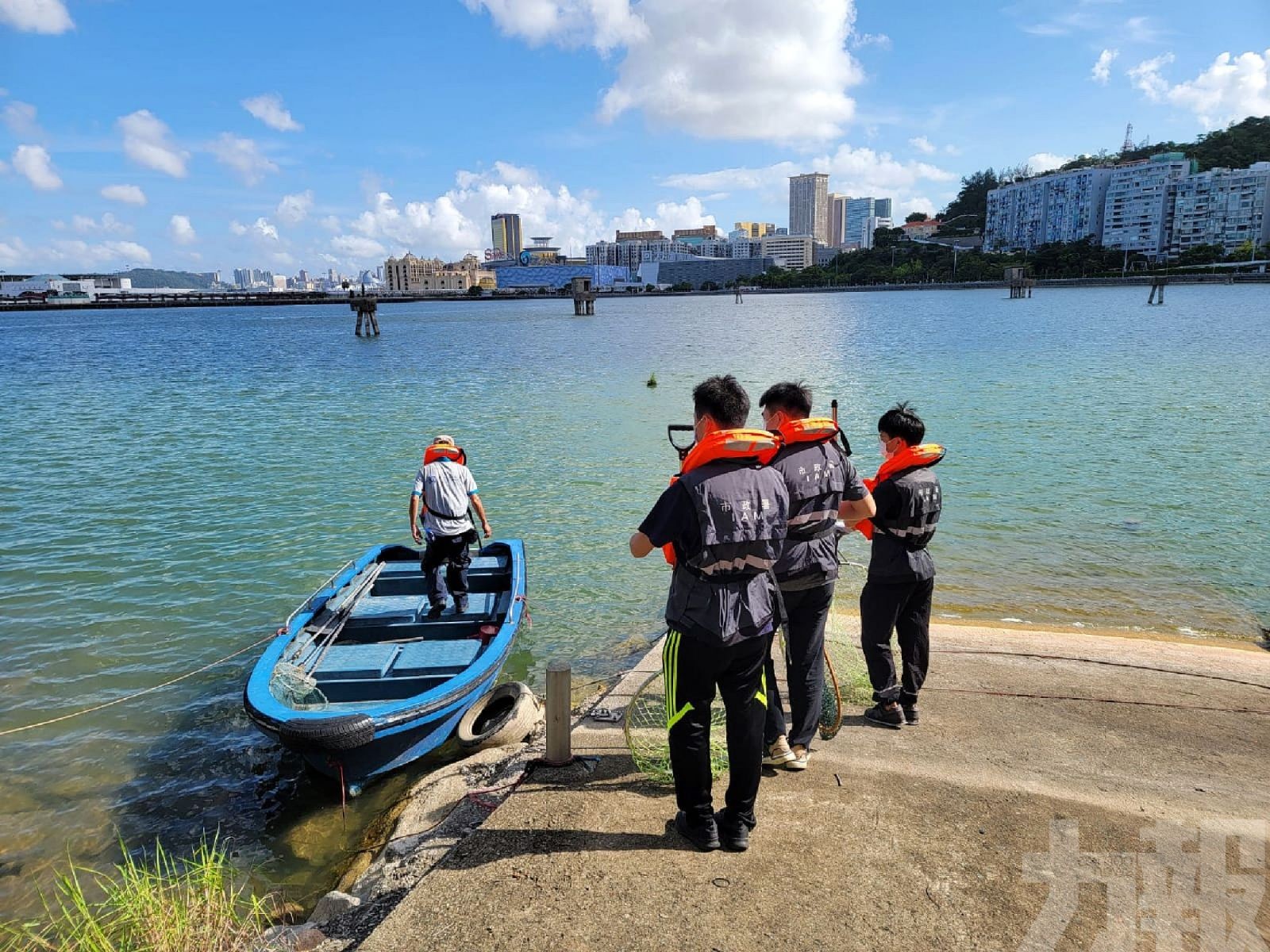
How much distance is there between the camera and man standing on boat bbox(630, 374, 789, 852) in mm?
3578

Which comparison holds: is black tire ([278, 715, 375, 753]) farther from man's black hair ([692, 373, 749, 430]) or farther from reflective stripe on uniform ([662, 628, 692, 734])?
man's black hair ([692, 373, 749, 430])

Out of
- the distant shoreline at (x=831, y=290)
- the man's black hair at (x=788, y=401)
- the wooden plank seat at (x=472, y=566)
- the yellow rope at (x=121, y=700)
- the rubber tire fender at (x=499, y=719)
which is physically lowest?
the yellow rope at (x=121, y=700)

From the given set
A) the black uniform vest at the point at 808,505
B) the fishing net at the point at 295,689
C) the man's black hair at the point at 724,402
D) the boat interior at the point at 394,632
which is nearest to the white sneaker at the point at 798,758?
the black uniform vest at the point at 808,505

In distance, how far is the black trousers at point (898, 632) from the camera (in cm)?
513

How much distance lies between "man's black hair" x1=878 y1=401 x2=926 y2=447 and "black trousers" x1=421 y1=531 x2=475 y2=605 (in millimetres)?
4669

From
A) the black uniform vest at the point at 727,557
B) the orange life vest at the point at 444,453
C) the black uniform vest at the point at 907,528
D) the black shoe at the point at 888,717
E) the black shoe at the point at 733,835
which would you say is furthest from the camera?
the orange life vest at the point at 444,453

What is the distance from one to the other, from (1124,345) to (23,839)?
54560 millimetres

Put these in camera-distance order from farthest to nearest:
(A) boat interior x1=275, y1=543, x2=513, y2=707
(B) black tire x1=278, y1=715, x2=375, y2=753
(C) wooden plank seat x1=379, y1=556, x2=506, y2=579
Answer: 1. (C) wooden plank seat x1=379, y1=556, x2=506, y2=579
2. (A) boat interior x1=275, y1=543, x2=513, y2=707
3. (B) black tire x1=278, y1=715, x2=375, y2=753

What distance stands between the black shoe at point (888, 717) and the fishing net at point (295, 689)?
453 centimetres

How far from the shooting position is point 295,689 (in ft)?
21.9

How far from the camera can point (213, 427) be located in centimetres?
2634

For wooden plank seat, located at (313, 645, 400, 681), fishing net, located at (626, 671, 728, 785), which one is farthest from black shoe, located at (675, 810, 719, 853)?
wooden plank seat, located at (313, 645, 400, 681)

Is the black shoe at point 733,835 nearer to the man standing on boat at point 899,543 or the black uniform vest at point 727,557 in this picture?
the black uniform vest at point 727,557

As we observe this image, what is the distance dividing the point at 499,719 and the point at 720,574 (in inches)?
168
